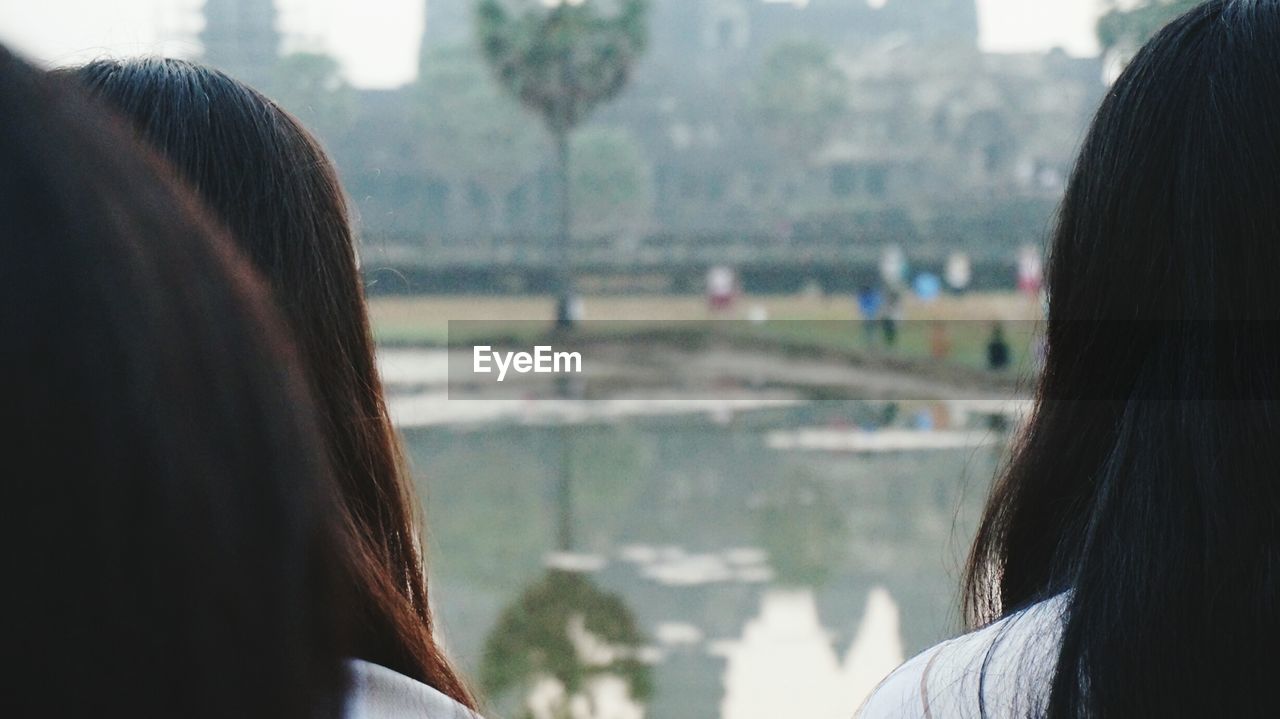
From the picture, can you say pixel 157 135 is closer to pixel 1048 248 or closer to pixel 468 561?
pixel 1048 248

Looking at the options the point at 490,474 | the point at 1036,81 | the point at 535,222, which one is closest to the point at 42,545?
the point at 490,474

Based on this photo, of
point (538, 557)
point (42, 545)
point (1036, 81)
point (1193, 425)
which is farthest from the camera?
point (1036, 81)

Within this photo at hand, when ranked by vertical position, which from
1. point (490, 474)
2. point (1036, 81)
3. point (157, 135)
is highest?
point (1036, 81)

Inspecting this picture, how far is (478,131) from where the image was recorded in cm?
2828

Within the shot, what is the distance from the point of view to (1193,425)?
0.80 metres

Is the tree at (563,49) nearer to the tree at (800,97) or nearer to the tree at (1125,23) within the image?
the tree at (1125,23)

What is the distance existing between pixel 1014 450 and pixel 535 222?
1078 inches

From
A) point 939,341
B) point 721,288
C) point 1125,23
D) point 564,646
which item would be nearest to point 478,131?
point 721,288

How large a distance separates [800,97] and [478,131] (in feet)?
22.8

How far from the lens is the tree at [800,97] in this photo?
3022 cm

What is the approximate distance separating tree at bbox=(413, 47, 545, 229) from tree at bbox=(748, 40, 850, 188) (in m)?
5.52

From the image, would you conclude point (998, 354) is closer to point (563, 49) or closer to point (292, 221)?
point (563, 49)

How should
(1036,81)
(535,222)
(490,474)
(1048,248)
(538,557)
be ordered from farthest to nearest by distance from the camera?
(1036,81) < (535,222) < (490,474) < (538,557) < (1048,248)

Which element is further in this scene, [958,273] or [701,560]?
[958,273]
